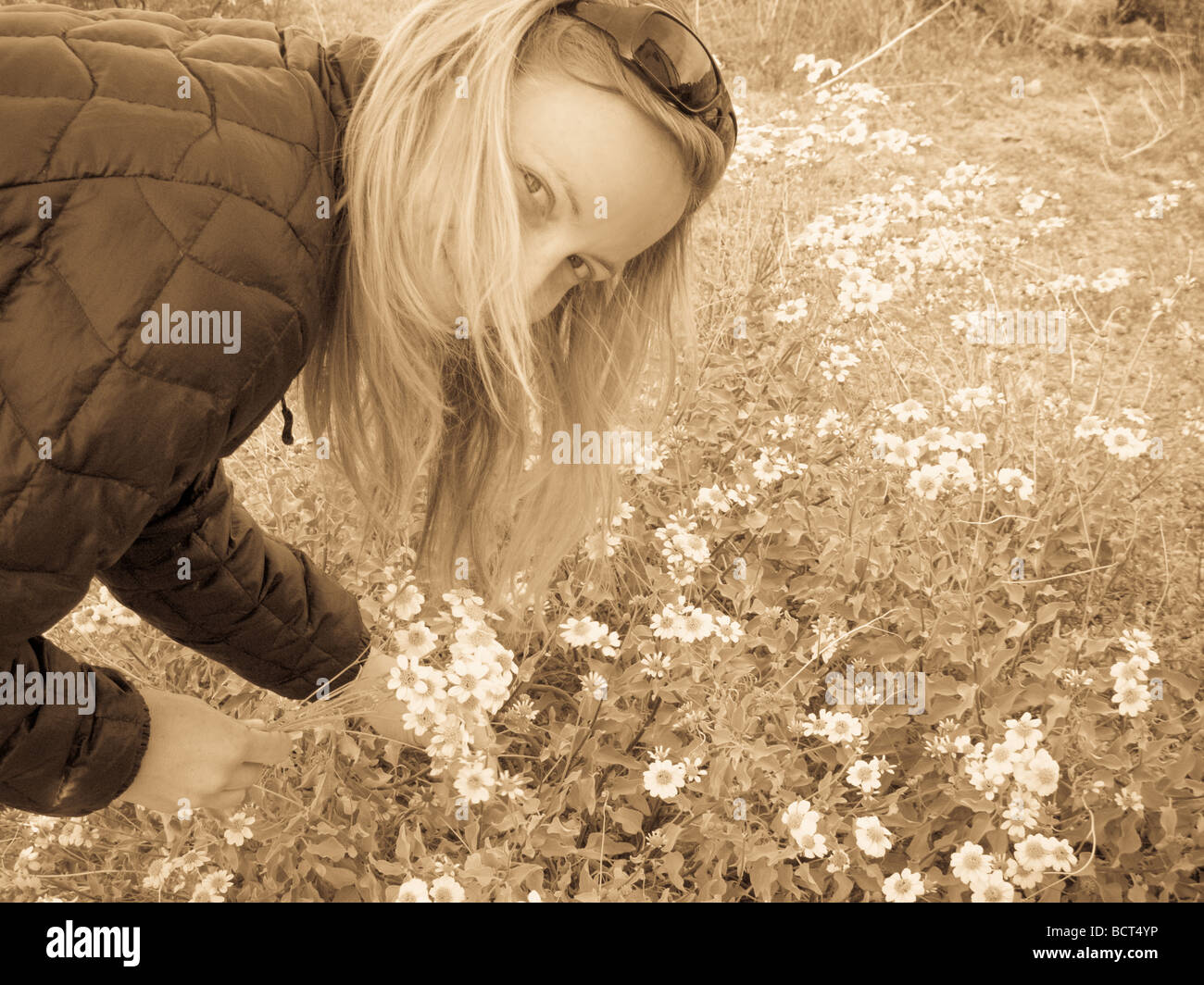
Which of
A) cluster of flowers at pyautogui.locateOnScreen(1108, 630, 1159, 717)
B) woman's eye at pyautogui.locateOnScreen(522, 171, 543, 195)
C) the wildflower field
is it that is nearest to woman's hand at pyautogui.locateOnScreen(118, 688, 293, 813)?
the wildflower field

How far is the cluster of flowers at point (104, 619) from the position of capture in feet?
7.13

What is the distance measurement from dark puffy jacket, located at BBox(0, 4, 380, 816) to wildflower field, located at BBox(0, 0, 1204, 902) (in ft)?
2.13

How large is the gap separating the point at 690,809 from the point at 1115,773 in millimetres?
931

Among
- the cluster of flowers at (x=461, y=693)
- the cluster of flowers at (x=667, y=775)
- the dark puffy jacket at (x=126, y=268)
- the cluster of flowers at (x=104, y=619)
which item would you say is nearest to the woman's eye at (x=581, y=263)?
the dark puffy jacket at (x=126, y=268)

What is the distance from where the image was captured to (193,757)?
1611 mm

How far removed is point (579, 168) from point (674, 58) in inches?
9.4

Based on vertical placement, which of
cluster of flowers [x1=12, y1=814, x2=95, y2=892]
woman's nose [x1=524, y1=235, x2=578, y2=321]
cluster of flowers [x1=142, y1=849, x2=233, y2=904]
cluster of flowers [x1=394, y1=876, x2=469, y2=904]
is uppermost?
woman's nose [x1=524, y1=235, x2=578, y2=321]

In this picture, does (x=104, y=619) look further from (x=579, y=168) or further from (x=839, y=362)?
(x=839, y=362)

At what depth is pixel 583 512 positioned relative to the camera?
205 centimetres

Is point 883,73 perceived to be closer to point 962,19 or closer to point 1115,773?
point 962,19

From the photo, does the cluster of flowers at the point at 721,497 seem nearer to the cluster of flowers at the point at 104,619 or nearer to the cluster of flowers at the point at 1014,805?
the cluster of flowers at the point at 1014,805

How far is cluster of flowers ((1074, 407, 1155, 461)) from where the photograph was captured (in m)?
2.38

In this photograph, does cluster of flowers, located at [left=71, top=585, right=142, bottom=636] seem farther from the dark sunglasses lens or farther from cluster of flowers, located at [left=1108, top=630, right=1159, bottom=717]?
cluster of flowers, located at [left=1108, top=630, right=1159, bottom=717]

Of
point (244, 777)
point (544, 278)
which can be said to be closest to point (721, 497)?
point (544, 278)
